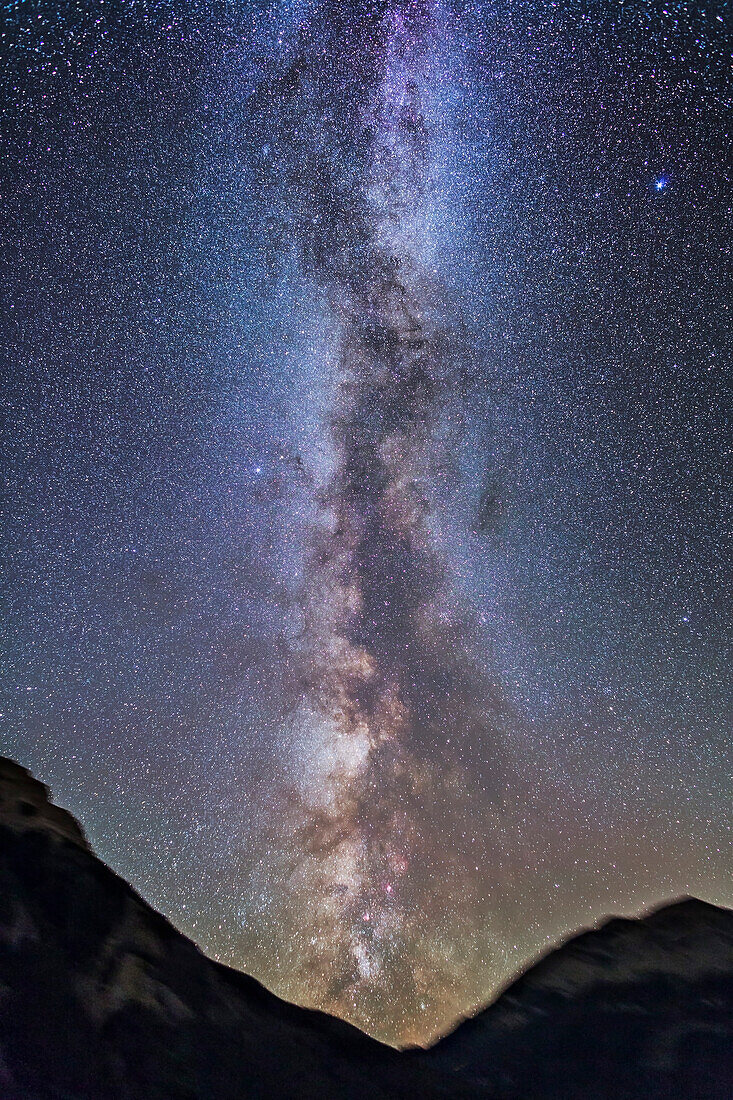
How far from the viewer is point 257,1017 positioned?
817 centimetres

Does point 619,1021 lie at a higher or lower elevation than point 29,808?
higher

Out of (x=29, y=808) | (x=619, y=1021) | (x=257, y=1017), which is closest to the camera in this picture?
(x=29, y=808)

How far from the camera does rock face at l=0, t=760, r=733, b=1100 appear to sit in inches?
230

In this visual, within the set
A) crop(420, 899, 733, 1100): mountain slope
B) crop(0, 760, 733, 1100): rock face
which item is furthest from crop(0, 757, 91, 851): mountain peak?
crop(420, 899, 733, 1100): mountain slope

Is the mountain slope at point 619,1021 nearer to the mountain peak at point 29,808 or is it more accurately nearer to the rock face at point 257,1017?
the rock face at point 257,1017

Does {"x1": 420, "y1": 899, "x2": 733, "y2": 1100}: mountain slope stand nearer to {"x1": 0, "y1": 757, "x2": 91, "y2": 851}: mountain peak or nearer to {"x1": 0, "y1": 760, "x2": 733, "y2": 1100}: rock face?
{"x1": 0, "y1": 760, "x2": 733, "y2": 1100}: rock face

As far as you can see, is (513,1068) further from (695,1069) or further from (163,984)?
(163,984)

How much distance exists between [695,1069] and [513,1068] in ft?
9.52

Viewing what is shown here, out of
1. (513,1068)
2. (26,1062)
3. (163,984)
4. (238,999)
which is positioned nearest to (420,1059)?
(513,1068)

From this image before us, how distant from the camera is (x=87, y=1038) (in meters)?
5.80

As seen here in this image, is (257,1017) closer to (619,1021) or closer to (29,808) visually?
(29,808)

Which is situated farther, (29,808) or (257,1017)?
(257,1017)

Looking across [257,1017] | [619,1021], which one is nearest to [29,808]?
[257,1017]

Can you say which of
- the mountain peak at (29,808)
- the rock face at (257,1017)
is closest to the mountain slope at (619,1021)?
the rock face at (257,1017)
